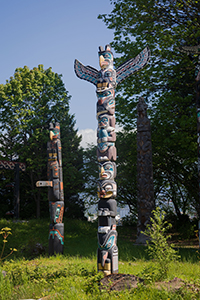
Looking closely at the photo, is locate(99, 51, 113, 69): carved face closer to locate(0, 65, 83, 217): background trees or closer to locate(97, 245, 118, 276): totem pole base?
locate(97, 245, 118, 276): totem pole base

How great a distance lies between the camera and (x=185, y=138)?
499 inches

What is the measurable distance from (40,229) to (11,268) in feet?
25.7

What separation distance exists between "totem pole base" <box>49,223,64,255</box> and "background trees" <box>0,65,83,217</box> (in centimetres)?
882

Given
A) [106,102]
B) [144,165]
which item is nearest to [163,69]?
[144,165]

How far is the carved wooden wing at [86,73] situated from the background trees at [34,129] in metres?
11.7

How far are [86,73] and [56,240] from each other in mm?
5576

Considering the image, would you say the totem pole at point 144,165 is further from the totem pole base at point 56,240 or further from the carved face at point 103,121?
the carved face at point 103,121

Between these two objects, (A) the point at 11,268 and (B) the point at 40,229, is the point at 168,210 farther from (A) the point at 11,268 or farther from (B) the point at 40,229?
(A) the point at 11,268

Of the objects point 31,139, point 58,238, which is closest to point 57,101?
point 31,139

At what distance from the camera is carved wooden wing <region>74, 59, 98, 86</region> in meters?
7.74

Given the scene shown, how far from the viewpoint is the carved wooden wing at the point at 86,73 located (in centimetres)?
774

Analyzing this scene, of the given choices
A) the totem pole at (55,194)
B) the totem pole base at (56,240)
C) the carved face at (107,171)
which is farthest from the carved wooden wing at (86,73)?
the totem pole base at (56,240)

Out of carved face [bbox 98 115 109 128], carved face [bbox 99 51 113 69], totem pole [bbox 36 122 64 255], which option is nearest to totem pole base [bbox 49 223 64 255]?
totem pole [bbox 36 122 64 255]

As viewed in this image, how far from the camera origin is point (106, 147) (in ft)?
22.9
